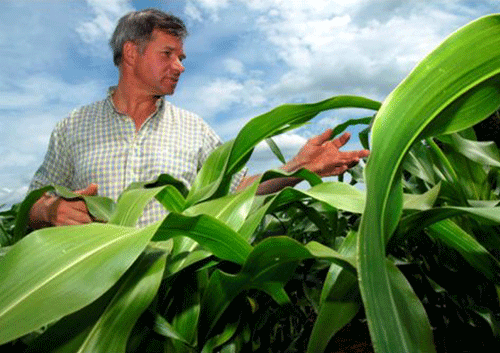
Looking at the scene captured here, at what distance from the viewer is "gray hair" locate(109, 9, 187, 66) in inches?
86.0

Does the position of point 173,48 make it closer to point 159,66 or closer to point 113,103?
point 159,66

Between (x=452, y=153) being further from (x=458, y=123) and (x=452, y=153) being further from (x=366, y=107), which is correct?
(x=458, y=123)

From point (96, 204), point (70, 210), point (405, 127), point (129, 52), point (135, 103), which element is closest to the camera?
point (405, 127)

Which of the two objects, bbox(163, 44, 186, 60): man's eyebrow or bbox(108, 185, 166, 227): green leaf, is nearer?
bbox(108, 185, 166, 227): green leaf

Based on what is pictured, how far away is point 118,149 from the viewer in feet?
6.45

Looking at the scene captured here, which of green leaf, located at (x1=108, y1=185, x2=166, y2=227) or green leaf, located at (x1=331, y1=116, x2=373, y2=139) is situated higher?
green leaf, located at (x1=331, y1=116, x2=373, y2=139)

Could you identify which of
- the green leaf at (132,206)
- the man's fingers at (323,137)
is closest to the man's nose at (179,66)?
the man's fingers at (323,137)

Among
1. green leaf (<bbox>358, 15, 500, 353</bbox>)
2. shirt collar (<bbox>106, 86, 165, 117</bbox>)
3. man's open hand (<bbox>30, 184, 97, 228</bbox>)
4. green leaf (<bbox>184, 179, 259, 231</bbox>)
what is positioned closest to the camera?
green leaf (<bbox>358, 15, 500, 353</bbox>)

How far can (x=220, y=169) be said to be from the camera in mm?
477

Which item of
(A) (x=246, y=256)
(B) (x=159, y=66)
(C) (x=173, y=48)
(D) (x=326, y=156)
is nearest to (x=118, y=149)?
(B) (x=159, y=66)

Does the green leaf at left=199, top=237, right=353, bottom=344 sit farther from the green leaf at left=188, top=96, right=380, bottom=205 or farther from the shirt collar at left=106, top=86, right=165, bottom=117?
the shirt collar at left=106, top=86, right=165, bottom=117

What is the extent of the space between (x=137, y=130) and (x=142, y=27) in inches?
18.1

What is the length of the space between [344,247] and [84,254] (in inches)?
7.1

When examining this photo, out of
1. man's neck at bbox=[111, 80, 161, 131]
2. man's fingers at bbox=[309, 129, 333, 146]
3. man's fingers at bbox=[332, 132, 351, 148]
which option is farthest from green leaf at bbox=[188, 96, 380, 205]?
man's neck at bbox=[111, 80, 161, 131]
